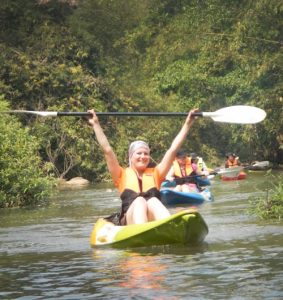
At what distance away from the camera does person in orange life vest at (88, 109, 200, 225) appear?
8109 mm

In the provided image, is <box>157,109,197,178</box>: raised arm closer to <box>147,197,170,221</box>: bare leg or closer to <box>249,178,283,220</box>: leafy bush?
<box>147,197,170,221</box>: bare leg

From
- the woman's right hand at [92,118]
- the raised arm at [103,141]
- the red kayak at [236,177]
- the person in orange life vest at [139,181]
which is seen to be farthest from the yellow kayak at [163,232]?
the red kayak at [236,177]

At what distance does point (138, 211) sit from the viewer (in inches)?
318

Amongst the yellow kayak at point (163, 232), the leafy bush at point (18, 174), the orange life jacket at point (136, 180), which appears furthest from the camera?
the leafy bush at point (18, 174)

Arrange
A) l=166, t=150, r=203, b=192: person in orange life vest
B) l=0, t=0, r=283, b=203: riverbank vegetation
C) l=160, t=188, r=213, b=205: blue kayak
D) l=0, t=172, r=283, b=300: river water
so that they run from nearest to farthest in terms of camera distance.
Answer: l=0, t=172, r=283, b=300: river water < l=160, t=188, r=213, b=205: blue kayak < l=166, t=150, r=203, b=192: person in orange life vest < l=0, t=0, r=283, b=203: riverbank vegetation

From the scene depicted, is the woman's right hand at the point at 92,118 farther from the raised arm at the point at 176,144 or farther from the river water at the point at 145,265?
the river water at the point at 145,265

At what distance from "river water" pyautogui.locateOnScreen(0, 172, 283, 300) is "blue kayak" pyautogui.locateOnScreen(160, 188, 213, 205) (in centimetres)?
290

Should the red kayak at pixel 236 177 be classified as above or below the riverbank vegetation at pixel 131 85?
below

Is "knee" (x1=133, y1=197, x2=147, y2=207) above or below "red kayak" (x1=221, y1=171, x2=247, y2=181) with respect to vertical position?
below

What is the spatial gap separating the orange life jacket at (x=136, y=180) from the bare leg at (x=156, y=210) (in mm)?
180

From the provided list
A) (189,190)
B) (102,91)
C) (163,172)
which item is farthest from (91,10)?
(163,172)

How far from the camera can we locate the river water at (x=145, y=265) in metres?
5.52

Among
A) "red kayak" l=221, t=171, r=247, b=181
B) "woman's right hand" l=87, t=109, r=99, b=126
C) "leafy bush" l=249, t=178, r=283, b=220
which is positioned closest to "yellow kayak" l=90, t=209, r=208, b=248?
"woman's right hand" l=87, t=109, r=99, b=126

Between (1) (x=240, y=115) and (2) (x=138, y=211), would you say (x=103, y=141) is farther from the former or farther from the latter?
(1) (x=240, y=115)
